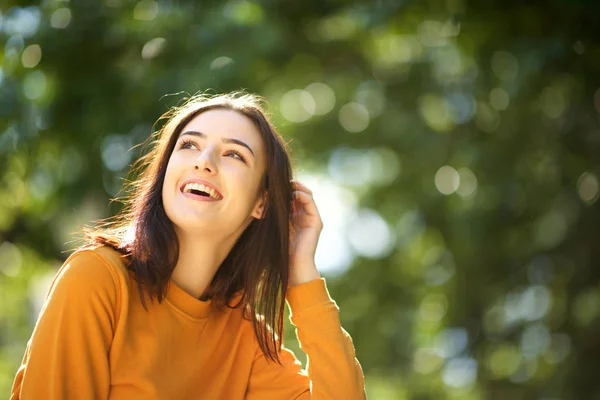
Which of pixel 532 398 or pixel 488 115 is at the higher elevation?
pixel 488 115

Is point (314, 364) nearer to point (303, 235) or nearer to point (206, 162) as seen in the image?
point (303, 235)

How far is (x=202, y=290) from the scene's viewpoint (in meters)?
2.88

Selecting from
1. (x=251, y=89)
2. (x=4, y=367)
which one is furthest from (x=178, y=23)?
(x=4, y=367)

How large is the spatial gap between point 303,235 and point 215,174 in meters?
0.44

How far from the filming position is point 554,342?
359 inches

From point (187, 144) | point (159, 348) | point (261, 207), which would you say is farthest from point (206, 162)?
point (159, 348)

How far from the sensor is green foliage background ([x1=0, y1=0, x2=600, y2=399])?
21.6ft

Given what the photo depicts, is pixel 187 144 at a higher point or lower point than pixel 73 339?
higher

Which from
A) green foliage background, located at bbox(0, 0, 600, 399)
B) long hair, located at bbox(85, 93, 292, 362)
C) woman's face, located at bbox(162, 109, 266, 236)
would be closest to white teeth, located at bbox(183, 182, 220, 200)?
woman's face, located at bbox(162, 109, 266, 236)

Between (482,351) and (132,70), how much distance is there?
4913mm

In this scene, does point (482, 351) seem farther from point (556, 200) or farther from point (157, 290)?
point (157, 290)

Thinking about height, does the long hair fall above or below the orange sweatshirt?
above

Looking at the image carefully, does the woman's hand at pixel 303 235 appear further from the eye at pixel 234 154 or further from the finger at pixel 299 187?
the eye at pixel 234 154

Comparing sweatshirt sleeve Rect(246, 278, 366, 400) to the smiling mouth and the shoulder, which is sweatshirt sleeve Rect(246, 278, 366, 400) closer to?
the smiling mouth
